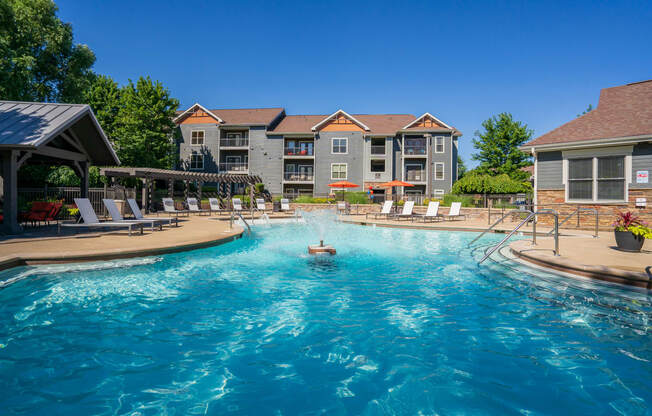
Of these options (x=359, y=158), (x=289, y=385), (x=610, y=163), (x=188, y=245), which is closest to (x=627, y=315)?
(x=289, y=385)

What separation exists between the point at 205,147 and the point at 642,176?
109 feet

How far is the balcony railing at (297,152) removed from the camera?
34.5m

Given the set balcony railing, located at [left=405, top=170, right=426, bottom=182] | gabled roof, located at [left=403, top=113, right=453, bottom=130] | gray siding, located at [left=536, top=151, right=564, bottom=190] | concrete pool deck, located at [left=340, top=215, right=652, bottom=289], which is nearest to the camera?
concrete pool deck, located at [left=340, top=215, right=652, bottom=289]

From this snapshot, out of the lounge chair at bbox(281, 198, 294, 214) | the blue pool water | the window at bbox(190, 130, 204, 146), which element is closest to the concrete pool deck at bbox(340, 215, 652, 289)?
the blue pool water

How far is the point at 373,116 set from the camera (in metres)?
37.8

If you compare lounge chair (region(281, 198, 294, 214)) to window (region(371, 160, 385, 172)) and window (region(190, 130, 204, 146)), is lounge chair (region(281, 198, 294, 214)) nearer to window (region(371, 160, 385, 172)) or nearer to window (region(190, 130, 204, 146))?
window (region(371, 160, 385, 172))

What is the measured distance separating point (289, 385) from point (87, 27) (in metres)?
32.3

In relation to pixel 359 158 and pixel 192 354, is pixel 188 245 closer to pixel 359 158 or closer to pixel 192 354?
pixel 192 354

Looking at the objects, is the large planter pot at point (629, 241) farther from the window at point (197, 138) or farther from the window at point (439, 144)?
the window at point (197, 138)

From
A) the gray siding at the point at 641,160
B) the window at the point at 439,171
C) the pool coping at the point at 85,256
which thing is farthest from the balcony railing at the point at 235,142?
the gray siding at the point at 641,160

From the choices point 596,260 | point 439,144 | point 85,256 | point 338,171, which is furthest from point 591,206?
point 338,171

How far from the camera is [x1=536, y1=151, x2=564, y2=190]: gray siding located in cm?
1412

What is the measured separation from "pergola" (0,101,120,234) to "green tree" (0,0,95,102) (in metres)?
11.3

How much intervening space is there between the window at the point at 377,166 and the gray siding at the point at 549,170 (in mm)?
19855
